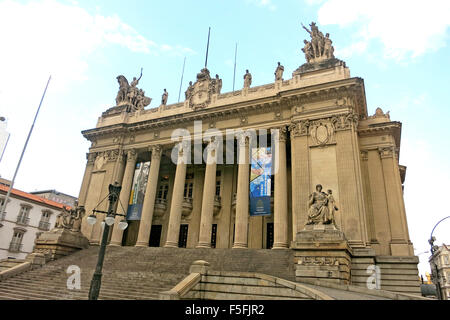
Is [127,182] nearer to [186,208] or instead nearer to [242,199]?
[186,208]

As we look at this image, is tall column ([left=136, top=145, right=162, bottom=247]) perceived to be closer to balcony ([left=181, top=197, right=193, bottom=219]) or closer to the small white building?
balcony ([left=181, top=197, right=193, bottom=219])

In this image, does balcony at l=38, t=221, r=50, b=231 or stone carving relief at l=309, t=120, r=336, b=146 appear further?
balcony at l=38, t=221, r=50, b=231

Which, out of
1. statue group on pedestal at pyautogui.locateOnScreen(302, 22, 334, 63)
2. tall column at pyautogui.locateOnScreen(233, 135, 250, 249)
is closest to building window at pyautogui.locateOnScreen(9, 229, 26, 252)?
tall column at pyautogui.locateOnScreen(233, 135, 250, 249)

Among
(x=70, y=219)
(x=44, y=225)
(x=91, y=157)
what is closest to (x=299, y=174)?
(x=70, y=219)

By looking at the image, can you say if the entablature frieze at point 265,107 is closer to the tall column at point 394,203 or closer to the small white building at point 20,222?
the tall column at point 394,203

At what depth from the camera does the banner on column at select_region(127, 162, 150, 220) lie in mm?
24500

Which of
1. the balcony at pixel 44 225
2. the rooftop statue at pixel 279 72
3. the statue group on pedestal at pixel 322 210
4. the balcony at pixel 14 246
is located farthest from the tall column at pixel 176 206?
the balcony at pixel 44 225

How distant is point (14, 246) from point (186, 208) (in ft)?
77.2

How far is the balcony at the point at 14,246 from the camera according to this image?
35.0 metres

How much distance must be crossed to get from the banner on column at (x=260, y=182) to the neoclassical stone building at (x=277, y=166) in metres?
0.83

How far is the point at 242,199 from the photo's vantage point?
68.5 ft

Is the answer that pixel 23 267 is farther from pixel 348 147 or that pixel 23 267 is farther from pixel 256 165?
pixel 348 147

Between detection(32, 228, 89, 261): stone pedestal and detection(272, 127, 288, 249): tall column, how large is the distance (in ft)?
47.2

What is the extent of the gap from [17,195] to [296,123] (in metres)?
33.2
